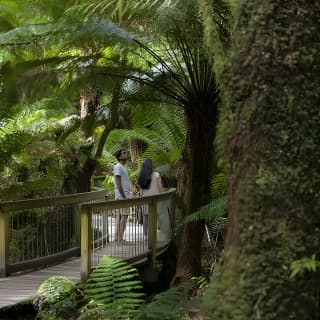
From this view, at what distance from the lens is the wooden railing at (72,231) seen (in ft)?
20.7

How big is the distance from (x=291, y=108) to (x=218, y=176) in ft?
17.6

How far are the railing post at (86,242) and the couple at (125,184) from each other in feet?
2.65

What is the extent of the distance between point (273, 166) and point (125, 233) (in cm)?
524

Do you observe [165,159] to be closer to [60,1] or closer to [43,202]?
[43,202]

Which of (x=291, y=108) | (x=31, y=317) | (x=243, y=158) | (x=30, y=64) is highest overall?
(x=30, y=64)

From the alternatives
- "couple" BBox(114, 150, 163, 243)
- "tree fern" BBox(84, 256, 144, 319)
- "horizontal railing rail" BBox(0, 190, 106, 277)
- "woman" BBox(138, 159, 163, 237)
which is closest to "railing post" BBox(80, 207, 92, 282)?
"couple" BBox(114, 150, 163, 243)

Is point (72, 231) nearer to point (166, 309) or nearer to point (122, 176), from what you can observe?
point (122, 176)

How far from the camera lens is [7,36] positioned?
17.5ft

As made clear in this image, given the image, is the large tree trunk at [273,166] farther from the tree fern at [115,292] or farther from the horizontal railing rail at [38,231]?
the horizontal railing rail at [38,231]

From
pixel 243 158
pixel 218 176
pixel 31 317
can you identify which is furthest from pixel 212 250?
pixel 243 158

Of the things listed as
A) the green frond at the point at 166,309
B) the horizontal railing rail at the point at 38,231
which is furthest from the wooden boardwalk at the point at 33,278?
the green frond at the point at 166,309

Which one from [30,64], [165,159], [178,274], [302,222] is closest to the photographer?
[302,222]

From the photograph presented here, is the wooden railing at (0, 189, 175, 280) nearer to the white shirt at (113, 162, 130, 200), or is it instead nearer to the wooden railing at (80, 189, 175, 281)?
the wooden railing at (80, 189, 175, 281)

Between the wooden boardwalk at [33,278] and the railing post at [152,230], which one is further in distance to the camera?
the railing post at [152,230]
